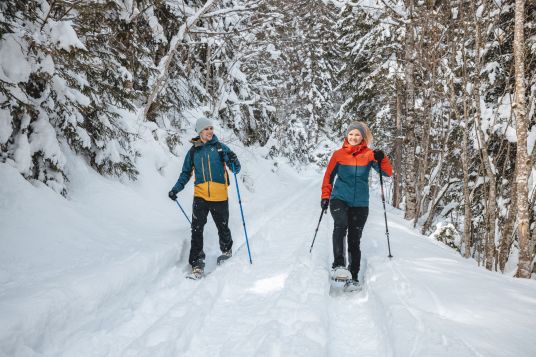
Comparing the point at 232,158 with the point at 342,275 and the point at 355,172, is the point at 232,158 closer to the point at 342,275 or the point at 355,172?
the point at 355,172

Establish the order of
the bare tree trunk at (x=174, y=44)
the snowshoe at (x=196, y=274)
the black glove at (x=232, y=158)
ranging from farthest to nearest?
the bare tree trunk at (x=174, y=44)
the black glove at (x=232, y=158)
the snowshoe at (x=196, y=274)

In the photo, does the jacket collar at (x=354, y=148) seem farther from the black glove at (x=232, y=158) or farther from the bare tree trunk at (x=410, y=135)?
the bare tree trunk at (x=410, y=135)

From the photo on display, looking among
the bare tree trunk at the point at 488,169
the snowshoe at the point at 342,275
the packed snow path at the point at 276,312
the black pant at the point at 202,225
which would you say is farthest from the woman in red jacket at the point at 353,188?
the bare tree trunk at the point at 488,169

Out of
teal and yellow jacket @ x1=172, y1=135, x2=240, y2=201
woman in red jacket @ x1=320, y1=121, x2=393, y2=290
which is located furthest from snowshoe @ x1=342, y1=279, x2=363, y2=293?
teal and yellow jacket @ x1=172, y1=135, x2=240, y2=201

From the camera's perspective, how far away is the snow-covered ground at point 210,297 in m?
2.83

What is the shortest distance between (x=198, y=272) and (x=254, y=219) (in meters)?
4.40

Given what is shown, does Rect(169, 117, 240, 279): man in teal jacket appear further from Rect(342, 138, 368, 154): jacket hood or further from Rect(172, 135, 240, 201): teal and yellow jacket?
Rect(342, 138, 368, 154): jacket hood

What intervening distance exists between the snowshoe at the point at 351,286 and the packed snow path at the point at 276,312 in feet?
0.25

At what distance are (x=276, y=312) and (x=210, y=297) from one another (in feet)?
2.94

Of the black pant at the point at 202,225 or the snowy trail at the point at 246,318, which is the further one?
the black pant at the point at 202,225

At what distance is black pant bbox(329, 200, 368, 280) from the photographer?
14.6ft

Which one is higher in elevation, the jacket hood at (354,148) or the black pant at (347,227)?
the jacket hood at (354,148)

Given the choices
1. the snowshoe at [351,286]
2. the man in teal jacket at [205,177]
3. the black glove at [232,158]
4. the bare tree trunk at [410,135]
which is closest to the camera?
the snowshoe at [351,286]

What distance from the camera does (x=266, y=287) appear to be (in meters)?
4.24
